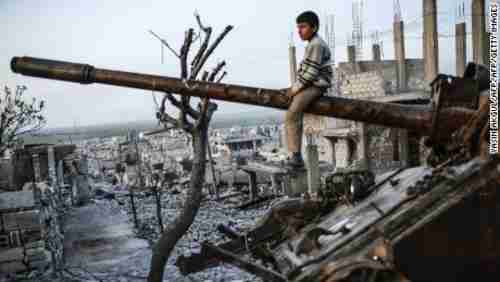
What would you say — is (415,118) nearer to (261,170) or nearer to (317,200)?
(317,200)

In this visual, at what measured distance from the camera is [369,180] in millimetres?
5016

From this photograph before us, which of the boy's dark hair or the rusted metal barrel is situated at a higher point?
the boy's dark hair

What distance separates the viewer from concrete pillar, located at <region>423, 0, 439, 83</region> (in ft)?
81.6

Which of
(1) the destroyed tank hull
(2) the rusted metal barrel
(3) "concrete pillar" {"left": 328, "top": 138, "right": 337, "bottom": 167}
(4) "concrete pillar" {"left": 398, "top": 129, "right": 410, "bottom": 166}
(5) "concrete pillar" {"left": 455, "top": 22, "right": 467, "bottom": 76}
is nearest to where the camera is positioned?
(1) the destroyed tank hull

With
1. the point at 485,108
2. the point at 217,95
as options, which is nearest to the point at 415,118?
the point at 485,108

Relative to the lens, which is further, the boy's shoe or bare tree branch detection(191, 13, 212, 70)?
bare tree branch detection(191, 13, 212, 70)

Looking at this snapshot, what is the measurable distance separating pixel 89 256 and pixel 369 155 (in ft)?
42.7

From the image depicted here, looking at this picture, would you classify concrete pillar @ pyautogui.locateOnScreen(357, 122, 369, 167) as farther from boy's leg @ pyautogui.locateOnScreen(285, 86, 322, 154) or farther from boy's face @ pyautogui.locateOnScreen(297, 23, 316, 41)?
boy's face @ pyautogui.locateOnScreen(297, 23, 316, 41)

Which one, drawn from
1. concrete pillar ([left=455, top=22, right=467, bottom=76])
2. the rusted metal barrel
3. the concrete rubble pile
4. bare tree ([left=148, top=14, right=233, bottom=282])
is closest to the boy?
the rusted metal barrel

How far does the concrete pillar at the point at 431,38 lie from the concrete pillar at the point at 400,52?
408 cm

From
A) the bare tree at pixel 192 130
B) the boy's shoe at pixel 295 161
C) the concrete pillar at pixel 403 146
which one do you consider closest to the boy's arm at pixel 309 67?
the boy's shoe at pixel 295 161

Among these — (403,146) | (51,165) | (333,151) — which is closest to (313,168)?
(403,146)

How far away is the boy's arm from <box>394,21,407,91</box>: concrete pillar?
27456mm

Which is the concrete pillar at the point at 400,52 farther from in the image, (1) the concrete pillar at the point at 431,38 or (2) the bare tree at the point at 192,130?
(2) the bare tree at the point at 192,130
